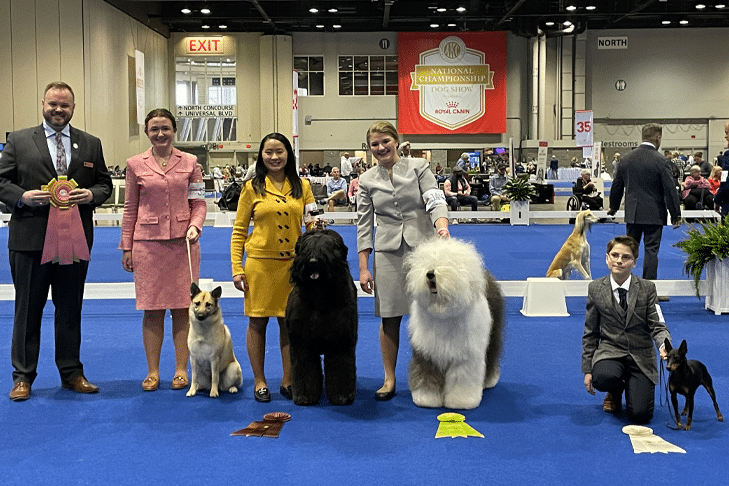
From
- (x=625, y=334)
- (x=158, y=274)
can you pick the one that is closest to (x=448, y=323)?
(x=625, y=334)

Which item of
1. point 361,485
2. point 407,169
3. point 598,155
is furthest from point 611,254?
point 598,155

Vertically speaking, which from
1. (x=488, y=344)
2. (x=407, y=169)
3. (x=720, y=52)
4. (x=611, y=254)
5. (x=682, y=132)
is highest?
(x=720, y=52)

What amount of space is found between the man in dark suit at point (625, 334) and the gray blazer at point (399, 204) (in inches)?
36.9

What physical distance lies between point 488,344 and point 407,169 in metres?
1.05

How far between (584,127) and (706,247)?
1480cm

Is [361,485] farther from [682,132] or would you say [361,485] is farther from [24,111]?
[682,132]

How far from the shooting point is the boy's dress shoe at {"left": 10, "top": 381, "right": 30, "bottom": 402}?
163 inches

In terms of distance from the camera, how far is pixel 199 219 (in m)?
4.33

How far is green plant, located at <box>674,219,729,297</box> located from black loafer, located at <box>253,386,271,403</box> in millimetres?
4176

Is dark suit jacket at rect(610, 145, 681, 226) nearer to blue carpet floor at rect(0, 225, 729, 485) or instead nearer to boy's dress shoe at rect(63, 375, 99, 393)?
blue carpet floor at rect(0, 225, 729, 485)

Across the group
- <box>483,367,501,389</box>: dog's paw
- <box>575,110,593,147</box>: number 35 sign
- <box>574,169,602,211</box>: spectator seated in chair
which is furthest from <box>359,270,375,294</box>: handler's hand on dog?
<box>575,110,593,147</box>: number 35 sign

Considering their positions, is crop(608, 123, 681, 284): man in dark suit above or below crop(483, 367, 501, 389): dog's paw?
above

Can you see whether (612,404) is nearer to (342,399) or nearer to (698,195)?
(342,399)

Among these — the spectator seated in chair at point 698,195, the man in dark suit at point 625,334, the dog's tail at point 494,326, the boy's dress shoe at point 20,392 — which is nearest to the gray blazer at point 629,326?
the man in dark suit at point 625,334
